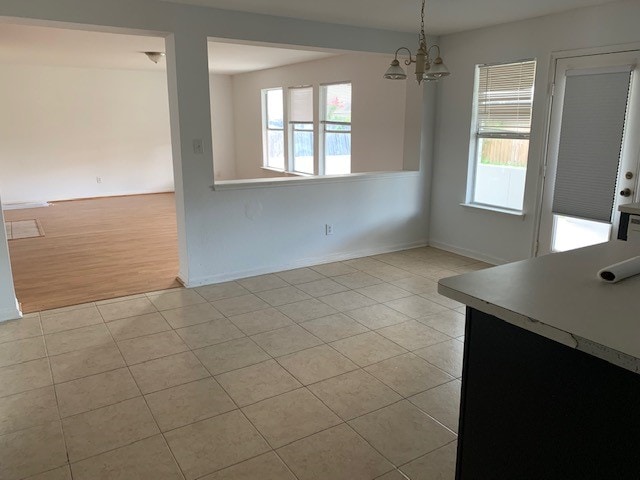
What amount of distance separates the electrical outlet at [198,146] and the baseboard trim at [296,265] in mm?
1112

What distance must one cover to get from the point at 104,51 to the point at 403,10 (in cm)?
447

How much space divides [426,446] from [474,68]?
12.9 ft

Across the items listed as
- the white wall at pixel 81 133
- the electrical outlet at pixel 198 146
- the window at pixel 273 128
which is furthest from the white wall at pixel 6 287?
the window at pixel 273 128

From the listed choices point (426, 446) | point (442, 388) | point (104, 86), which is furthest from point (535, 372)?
point (104, 86)

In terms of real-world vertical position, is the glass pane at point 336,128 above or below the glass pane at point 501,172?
above

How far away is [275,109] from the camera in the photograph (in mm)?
9188

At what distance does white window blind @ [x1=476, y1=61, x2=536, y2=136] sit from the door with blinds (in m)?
0.32

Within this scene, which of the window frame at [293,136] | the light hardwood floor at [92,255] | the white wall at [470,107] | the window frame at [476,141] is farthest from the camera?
the window frame at [293,136]

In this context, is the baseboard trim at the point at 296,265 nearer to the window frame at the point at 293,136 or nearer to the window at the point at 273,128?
the window frame at the point at 293,136

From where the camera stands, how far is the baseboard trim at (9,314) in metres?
3.55

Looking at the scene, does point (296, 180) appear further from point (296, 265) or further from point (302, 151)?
point (302, 151)

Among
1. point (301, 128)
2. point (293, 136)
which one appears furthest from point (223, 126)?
point (301, 128)

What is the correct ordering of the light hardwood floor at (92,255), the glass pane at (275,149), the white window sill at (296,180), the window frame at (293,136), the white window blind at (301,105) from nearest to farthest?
the light hardwood floor at (92,255) → the white window sill at (296,180) → the window frame at (293,136) → the white window blind at (301,105) → the glass pane at (275,149)

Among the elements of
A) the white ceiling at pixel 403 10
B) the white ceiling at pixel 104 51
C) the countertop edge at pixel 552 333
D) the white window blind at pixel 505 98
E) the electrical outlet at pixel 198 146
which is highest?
the white ceiling at pixel 104 51
